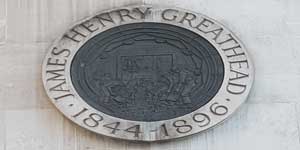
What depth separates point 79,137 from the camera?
35.7 feet

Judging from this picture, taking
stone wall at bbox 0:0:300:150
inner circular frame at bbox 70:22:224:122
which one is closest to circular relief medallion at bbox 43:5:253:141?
inner circular frame at bbox 70:22:224:122

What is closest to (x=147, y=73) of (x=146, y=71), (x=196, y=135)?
(x=146, y=71)

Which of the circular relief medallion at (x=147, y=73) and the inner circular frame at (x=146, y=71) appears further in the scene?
the inner circular frame at (x=146, y=71)

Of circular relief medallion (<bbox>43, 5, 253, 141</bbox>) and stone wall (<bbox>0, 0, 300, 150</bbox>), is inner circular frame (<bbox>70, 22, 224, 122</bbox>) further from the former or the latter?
stone wall (<bbox>0, 0, 300, 150</bbox>)

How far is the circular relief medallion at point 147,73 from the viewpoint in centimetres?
1087

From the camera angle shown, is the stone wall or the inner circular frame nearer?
the stone wall

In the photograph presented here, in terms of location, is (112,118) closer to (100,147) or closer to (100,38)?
(100,147)

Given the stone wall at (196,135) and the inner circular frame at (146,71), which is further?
the inner circular frame at (146,71)

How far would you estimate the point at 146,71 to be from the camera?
37.1 feet

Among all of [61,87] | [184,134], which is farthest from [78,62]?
[184,134]

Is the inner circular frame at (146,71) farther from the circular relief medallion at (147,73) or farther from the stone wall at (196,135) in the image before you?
the stone wall at (196,135)

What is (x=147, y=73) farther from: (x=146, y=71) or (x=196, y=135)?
(x=196, y=135)

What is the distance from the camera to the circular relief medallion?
10.9m

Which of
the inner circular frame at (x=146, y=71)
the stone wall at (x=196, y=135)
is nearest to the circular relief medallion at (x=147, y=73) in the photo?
the inner circular frame at (x=146, y=71)
